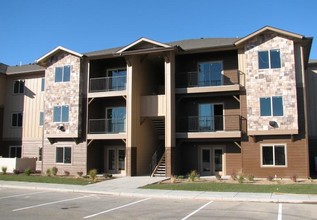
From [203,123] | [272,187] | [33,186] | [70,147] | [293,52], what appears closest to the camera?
[272,187]

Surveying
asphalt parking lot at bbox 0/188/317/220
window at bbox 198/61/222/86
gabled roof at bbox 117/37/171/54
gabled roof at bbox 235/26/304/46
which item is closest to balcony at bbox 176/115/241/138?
window at bbox 198/61/222/86

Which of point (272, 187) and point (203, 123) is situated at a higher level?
point (203, 123)

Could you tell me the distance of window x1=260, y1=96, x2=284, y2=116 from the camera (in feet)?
82.6

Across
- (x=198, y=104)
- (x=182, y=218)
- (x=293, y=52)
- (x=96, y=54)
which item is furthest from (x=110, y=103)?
(x=182, y=218)

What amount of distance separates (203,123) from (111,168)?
8.52 meters

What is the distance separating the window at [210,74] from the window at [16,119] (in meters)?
18.1

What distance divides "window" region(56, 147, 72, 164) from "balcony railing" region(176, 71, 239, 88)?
33.3ft

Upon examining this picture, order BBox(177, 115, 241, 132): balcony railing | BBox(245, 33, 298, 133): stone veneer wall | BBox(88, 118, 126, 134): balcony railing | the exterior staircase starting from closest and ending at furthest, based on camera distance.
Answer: BBox(245, 33, 298, 133): stone veneer wall, BBox(177, 115, 241, 132): balcony railing, the exterior staircase, BBox(88, 118, 126, 134): balcony railing

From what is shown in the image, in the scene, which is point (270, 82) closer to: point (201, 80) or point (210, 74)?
point (210, 74)

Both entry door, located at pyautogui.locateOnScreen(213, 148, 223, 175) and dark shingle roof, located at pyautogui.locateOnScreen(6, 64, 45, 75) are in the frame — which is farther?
dark shingle roof, located at pyautogui.locateOnScreen(6, 64, 45, 75)

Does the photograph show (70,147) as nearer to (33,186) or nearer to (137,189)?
(33,186)

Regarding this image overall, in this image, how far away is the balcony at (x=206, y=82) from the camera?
86.9 feet

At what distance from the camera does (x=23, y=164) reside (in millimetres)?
31422

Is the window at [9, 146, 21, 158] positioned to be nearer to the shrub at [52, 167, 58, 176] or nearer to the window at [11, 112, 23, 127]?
the window at [11, 112, 23, 127]
